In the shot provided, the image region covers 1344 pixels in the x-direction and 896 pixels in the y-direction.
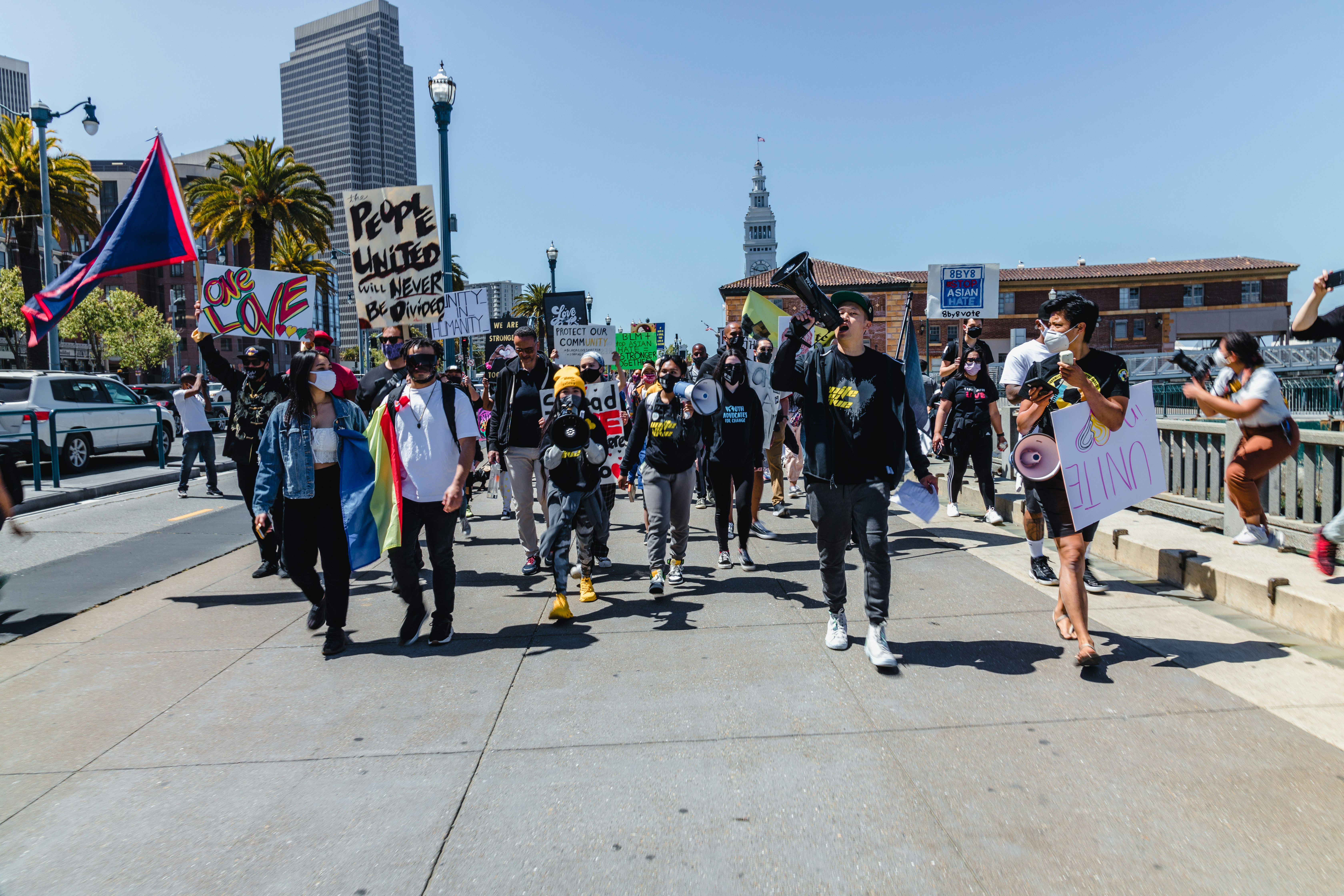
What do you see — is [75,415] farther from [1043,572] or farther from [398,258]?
[1043,572]

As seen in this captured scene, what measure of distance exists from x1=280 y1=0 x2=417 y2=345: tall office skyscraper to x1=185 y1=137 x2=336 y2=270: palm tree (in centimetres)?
15458

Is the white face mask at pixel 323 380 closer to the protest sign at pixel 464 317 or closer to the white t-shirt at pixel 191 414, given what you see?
the protest sign at pixel 464 317

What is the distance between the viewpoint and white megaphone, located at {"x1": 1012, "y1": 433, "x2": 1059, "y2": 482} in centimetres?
482

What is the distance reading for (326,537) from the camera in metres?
5.24

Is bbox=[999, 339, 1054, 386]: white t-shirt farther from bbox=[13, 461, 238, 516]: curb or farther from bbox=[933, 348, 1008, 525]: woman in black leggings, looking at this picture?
bbox=[13, 461, 238, 516]: curb

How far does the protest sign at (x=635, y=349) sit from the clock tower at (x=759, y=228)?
159 m

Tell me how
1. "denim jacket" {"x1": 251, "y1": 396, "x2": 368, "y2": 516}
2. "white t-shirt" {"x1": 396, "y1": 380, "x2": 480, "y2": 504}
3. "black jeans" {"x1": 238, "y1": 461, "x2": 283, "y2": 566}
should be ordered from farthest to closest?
"black jeans" {"x1": 238, "y1": 461, "x2": 283, "y2": 566}, "white t-shirt" {"x1": 396, "y1": 380, "x2": 480, "y2": 504}, "denim jacket" {"x1": 251, "y1": 396, "x2": 368, "y2": 516}

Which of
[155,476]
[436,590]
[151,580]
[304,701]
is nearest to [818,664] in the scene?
[436,590]

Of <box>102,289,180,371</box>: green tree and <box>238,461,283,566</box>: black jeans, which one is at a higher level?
<box>102,289,180,371</box>: green tree

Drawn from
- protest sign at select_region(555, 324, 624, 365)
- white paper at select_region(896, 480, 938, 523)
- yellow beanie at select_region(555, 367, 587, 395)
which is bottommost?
white paper at select_region(896, 480, 938, 523)

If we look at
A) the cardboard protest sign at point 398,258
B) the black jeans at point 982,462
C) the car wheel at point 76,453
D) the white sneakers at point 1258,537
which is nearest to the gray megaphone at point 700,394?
the black jeans at point 982,462

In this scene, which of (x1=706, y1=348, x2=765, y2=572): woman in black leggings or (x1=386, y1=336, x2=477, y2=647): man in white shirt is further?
(x1=706, y1=348, x2=765, y2=572): woman in black leggings

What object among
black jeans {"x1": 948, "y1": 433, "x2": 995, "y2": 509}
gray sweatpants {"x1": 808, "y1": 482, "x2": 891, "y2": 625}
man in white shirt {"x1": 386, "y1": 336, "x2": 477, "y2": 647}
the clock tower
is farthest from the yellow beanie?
the clock tower

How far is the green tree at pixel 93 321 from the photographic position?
49.1 m
